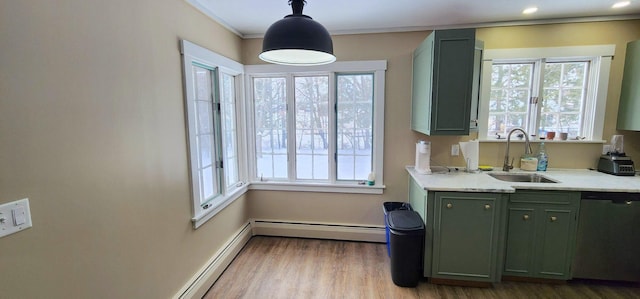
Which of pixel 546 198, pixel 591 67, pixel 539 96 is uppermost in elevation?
pixel 591 67

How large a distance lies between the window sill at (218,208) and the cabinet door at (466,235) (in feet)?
Answer: 6.45

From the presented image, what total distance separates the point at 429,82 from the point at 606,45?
185cm

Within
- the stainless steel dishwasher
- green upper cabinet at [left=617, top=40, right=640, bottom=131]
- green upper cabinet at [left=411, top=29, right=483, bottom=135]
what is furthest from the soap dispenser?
green upper cabinet at [left=411, top=29, right=483, bottom=135]

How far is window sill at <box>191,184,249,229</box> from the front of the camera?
2.24 m

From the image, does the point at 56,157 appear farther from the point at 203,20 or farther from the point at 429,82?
the point at 429,82

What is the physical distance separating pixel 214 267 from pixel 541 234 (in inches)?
113

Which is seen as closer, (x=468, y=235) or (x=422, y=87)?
(x=468, y=235)

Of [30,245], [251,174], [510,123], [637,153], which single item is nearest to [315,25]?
[30,245]

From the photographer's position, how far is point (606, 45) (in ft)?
8.66

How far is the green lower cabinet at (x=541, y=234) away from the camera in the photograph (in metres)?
2.27

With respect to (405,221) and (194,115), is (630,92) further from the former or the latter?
(194,115)

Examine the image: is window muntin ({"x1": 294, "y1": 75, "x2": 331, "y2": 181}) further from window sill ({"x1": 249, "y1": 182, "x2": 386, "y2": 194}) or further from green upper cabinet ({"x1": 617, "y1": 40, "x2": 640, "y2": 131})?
green upper cabinet ({"x1": 617, "y1": 40, "x2": 640, "y2": 131})

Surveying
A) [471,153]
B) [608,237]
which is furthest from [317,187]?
[608,237]

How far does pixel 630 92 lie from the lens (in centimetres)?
259
